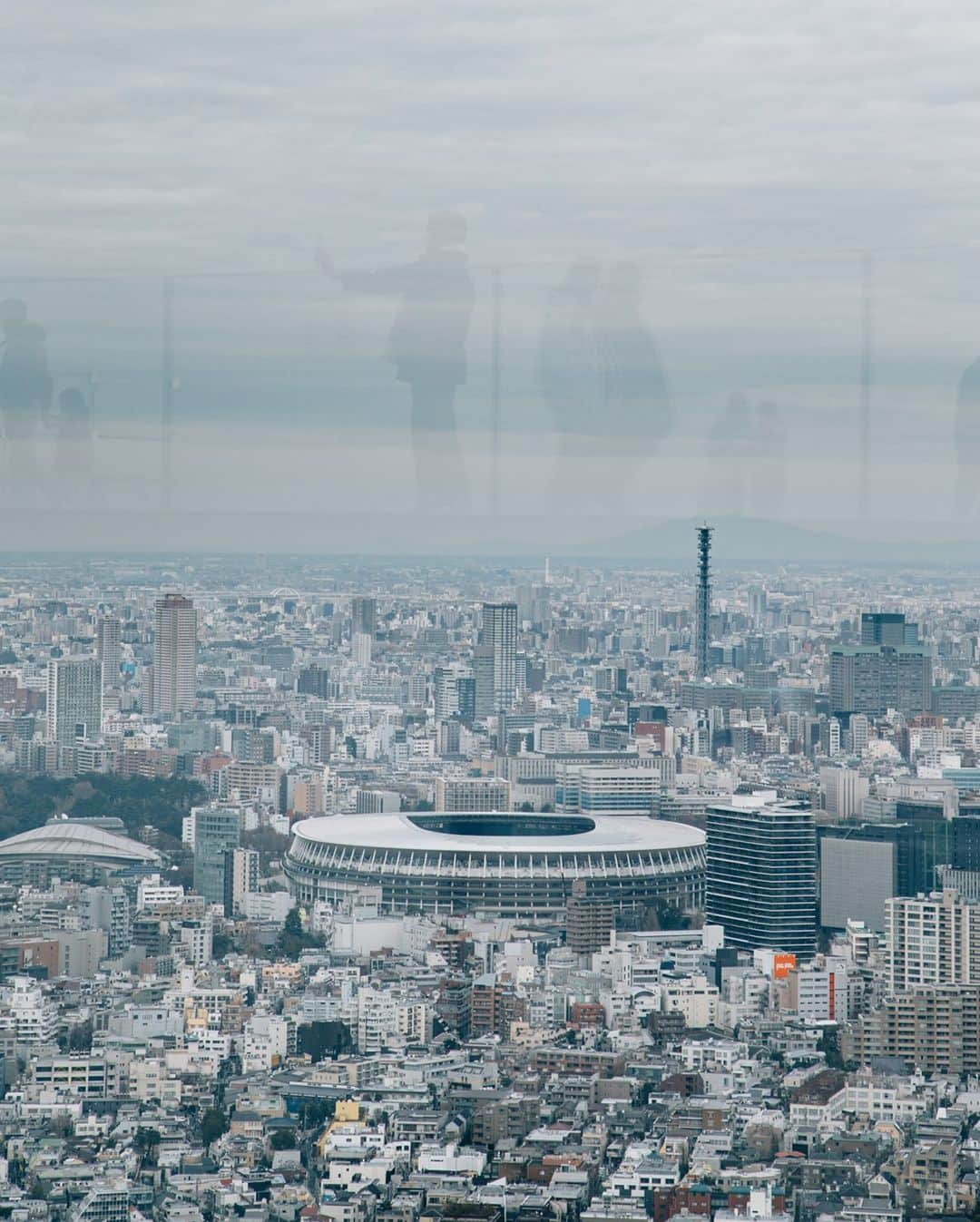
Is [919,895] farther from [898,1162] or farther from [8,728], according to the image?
[8,728]

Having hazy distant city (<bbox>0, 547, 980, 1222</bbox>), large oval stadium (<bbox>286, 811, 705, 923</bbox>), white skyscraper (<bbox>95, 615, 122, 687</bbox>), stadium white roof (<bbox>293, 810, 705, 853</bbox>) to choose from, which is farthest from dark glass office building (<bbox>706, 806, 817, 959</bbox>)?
white skyscraper (<bbox>95, 615, 122, 687</bbox>)

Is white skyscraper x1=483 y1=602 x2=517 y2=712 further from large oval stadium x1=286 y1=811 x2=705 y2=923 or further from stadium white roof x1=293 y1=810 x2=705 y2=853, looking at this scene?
large oval stadium x1=286 y1=811 x2=705 y2=923

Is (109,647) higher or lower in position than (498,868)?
higher

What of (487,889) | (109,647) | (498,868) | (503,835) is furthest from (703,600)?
(487,889)

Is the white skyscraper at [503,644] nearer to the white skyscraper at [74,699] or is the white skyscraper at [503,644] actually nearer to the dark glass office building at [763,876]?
the white skyscraper at [74,699]

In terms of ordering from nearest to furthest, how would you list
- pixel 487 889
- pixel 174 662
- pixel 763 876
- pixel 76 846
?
pixel 763 876, pixel 487 889, pixel 76 846, pixel 174 662

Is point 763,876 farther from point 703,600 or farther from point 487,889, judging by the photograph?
point 703,600
